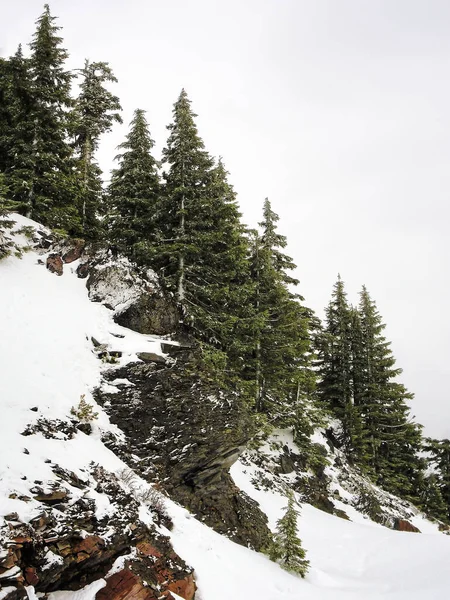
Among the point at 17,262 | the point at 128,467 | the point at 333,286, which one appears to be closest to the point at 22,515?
the point at 128,467

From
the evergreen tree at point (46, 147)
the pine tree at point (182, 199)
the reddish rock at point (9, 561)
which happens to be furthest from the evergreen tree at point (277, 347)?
the reddish rock at point (9, 561)

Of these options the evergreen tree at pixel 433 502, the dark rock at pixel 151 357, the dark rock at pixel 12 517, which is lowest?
the evergreen tree at pixel 433 502

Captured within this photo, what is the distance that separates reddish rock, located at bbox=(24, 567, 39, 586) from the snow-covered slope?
114mm

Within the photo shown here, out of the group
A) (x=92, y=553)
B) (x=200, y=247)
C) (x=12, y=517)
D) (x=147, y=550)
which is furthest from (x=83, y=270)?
(x=92, y=553)

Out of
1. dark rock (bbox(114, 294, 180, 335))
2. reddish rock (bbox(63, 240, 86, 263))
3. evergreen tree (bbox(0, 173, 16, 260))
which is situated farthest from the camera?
reddish rock (bbox(63, 240, 86, 263))

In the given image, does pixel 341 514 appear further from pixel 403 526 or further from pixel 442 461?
pixel 442 461

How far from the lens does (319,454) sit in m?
23.2

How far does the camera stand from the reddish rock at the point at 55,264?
52.5 ft

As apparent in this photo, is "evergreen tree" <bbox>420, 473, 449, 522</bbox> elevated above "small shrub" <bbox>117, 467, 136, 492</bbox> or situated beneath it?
situated beneath

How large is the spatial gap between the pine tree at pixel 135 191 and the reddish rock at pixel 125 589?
14.8 metres

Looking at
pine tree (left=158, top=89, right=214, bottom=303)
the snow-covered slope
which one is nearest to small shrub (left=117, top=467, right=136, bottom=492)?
the snow-covered slope

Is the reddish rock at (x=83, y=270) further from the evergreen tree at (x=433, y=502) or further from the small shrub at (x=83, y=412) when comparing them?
the evergreen tree at (x=433, y=502)

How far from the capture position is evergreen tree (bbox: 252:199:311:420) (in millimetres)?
21984

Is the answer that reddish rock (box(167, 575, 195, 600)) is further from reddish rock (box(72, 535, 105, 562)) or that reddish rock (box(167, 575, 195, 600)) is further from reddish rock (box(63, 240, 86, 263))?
reddish rock (box(63, 240, 86, 263))
